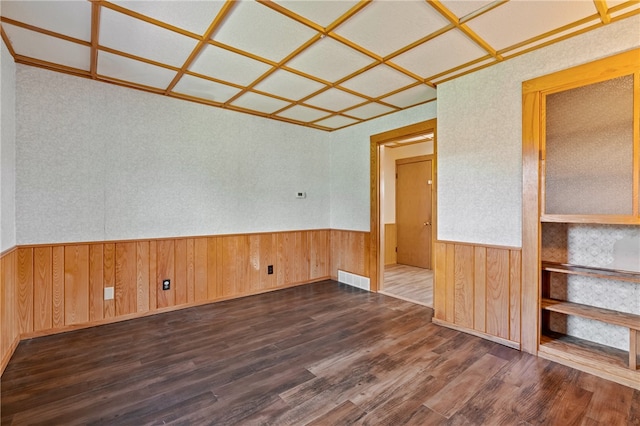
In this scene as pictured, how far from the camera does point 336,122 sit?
4578 mm

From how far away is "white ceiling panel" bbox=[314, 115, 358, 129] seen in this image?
436 cm

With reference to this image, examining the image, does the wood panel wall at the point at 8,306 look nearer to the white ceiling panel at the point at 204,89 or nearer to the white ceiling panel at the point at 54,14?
the white ceiling panel at the point at 54,14

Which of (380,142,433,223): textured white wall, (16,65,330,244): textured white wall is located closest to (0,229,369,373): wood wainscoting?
(16,65,330,244): textured white wall

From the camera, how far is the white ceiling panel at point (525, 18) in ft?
6.37

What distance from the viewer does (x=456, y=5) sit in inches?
76.4

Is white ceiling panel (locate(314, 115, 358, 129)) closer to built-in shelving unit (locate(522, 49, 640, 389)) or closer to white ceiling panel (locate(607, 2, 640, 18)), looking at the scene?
built-in shelving unit (locate(522, 49, 640, 389))

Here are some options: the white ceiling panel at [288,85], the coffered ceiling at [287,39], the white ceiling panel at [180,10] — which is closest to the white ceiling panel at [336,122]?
the white ceiling panel at [288,85]

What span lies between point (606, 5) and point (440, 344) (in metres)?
2.79

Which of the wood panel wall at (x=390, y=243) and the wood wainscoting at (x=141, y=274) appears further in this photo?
the wood panel wall at (x=390, y=243)

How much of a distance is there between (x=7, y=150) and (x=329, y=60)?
2.80 metres

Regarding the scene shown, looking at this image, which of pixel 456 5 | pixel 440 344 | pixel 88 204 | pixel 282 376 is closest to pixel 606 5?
pixel 456 5

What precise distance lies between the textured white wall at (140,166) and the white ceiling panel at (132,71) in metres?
0.29

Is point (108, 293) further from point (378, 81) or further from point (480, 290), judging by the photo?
point (480, 290)

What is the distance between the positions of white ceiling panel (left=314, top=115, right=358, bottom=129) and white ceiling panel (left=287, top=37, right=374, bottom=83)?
139 centimetres
